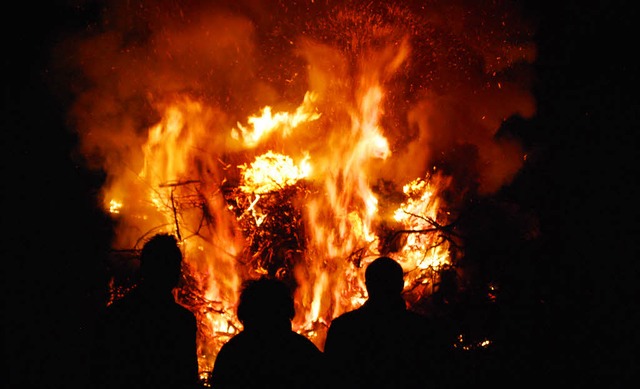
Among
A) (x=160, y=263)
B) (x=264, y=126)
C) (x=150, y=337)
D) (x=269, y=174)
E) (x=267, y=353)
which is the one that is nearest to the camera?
(x=267, y=353)

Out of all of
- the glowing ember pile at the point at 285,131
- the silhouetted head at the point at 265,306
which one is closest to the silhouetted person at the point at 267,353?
the silhouetted head at the point at 265,306

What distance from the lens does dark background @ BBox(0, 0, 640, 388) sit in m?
4.99

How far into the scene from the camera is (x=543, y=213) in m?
6.39

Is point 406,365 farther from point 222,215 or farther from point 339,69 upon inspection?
point 339,69

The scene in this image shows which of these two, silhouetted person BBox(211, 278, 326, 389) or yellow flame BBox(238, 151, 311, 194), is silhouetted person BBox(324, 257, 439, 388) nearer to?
silhouetted person BBox(211, 278, 326, 389)

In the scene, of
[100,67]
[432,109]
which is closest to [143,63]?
[100,67]

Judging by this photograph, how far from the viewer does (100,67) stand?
5.92 metres

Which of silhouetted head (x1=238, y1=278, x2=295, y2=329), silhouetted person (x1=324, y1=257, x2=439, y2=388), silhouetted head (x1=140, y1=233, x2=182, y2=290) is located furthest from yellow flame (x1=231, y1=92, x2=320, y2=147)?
silhouetted head (x1=238, y1=278, x2=295, y2=329)

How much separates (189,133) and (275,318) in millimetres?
4633

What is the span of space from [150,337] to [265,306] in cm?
60

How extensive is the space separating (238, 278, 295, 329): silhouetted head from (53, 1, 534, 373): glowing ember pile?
3.34 m

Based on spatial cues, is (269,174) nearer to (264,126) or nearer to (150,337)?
(264,126)

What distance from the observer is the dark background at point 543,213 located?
4.99 m

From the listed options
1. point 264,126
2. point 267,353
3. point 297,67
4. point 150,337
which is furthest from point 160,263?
point 297,67
